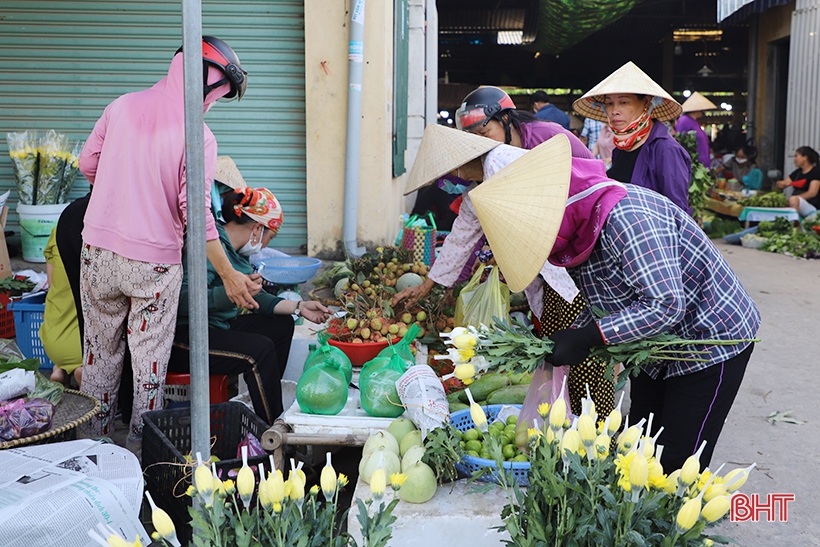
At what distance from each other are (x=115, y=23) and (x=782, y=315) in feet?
20.0

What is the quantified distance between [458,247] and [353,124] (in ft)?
9.08

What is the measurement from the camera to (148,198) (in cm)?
295

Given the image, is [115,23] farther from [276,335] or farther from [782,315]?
[782,315]

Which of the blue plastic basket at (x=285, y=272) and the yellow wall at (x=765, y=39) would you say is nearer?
the blue plastic basket at (x=285, y=272)

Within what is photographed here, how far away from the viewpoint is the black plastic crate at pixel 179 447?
2.56 m

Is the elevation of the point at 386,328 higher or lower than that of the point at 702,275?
lower

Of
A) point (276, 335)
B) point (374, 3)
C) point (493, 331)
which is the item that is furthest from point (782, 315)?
point (493, 331)

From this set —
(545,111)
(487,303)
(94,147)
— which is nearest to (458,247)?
(487,303)

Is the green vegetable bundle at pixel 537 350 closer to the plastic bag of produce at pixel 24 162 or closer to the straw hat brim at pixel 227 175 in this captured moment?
the straw hat brim at pixel 227 175

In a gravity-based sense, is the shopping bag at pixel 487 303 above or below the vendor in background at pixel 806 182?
below

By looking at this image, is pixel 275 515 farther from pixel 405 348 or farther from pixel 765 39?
pixel 765 39

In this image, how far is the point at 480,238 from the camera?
361 cm

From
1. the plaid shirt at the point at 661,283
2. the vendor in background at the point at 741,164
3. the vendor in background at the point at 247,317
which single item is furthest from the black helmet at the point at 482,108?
the vendor in background at the point at 741,164

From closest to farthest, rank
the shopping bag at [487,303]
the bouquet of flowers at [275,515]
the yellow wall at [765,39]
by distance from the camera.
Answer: the bouquet of flowers at [275,515] → the shopping bag at [487,303] → the yellow wall at [765,39]
